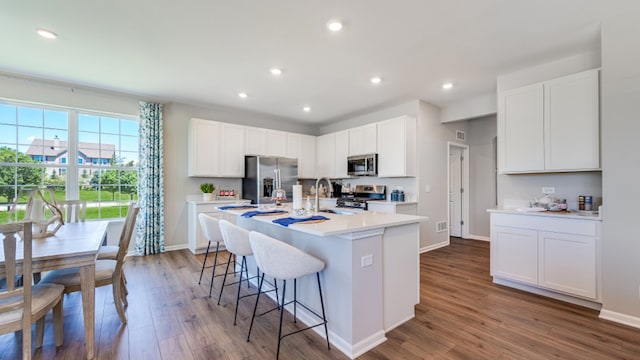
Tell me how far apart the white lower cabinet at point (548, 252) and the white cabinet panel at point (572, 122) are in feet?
2.32

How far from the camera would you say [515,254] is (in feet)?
10.3

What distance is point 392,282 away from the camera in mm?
2258

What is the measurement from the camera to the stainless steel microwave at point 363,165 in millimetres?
5004

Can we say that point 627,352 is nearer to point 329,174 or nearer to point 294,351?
point 294,351

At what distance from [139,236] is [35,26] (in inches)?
126

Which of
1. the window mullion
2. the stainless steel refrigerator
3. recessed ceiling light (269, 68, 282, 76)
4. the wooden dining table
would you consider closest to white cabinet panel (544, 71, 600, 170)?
recessed ceiling light (269, 68, 282, 76)

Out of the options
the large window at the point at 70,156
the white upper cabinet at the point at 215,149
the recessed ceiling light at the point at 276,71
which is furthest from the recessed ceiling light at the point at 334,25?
the large window at the point at 70,156

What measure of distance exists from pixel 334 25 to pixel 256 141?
3.50 meters

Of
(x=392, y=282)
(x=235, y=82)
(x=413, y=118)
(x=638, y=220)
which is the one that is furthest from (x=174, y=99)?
(x=638, y=220)

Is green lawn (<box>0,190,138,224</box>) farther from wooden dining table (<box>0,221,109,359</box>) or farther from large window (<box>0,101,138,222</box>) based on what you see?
wooden dining table (<box>0,221,109,359</box>)

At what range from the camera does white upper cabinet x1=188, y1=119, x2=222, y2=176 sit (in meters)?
4.86

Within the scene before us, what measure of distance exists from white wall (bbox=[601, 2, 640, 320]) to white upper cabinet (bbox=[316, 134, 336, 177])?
14.0 ft

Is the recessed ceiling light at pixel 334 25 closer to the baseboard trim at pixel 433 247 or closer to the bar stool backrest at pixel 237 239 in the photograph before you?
the bar stool backrest at pixel 237 239

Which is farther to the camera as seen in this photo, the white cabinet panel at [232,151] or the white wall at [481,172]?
the white wall at [481,172]
